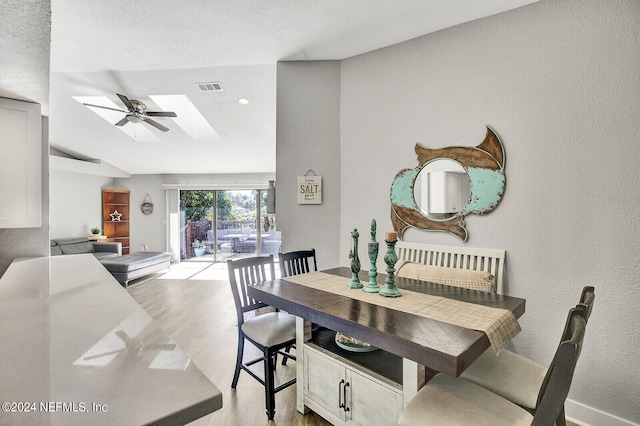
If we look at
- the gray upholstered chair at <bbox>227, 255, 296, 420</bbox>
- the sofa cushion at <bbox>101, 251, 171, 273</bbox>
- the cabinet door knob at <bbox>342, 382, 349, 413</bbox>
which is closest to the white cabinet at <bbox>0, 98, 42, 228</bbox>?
the gray upholstered chair at <bbox>227, 255, 296, 420</bbox>

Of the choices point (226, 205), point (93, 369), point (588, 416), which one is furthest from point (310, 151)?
point (226, 205)

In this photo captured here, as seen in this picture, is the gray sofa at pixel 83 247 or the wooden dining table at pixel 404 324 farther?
the gray sofa at pixel 83 247

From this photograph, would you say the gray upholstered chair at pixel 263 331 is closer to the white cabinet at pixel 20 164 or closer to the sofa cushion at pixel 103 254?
the white cabinet at pixel 20 164

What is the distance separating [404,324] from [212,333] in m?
2.53

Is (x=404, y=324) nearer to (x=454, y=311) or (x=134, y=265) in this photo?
(x=454, y=311)

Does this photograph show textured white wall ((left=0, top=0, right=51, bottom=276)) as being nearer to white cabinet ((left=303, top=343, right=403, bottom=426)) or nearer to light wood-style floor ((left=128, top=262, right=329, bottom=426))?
light wood-style floor ((left=128, top=262, right=329, bottom=426))

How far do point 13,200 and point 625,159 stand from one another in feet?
12.3

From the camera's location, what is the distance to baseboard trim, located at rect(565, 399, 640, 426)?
1807 mm

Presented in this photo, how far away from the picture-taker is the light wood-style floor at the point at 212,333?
193cm

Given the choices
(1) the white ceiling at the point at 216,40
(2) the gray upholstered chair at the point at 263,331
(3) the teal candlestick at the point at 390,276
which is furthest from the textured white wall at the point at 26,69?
(3) the teal candlestick at the point at 390,276

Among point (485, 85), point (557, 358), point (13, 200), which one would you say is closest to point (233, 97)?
point (13, 200)

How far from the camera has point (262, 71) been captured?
358 cm

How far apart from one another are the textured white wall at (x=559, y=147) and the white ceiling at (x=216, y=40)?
0.31m

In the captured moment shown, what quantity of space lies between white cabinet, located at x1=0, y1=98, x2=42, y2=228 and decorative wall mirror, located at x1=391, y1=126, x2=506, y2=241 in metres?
2.69
